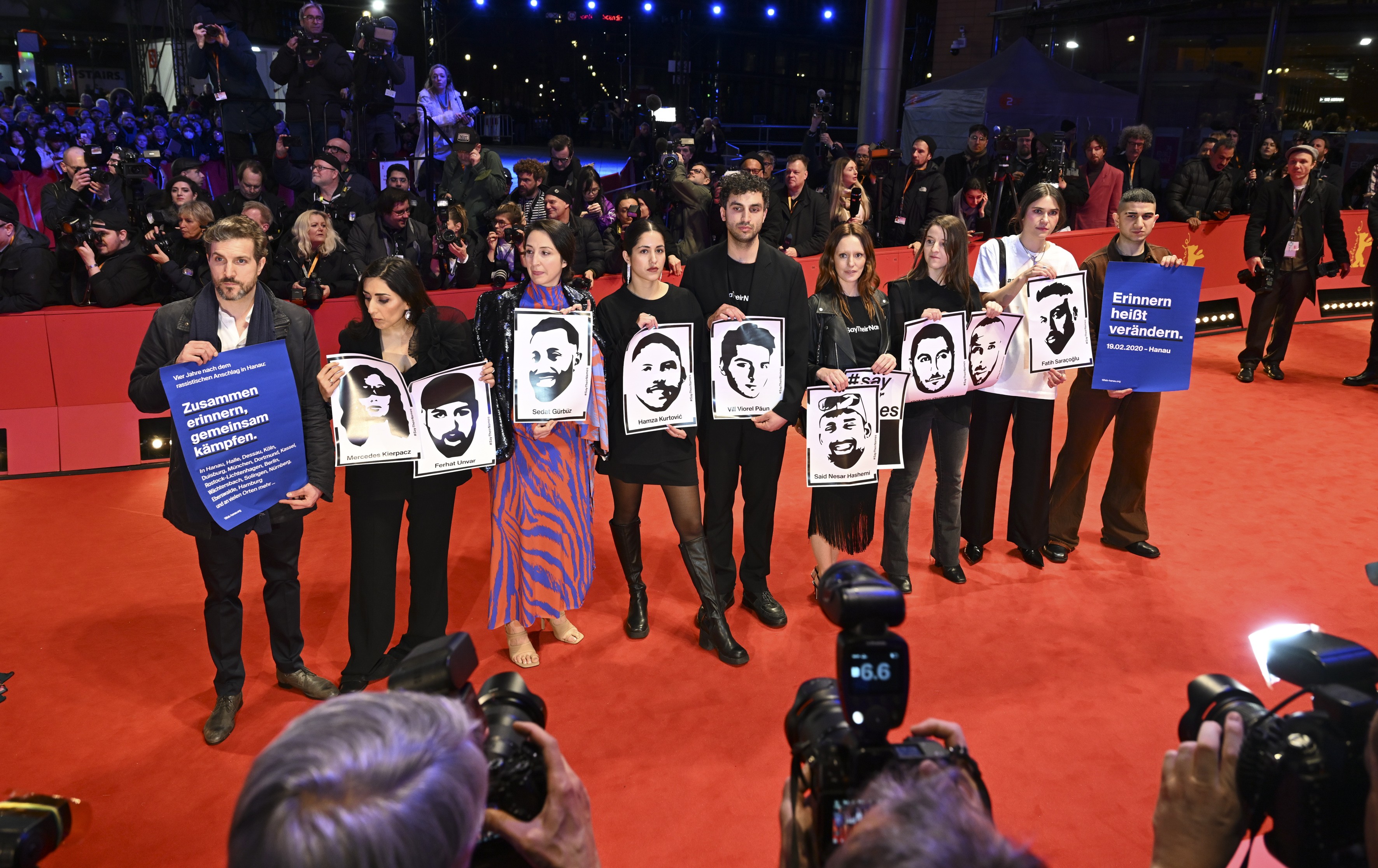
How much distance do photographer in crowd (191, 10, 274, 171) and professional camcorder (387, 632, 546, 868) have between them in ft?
29.6

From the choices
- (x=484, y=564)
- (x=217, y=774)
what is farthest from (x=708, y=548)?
(x=217, y=774)

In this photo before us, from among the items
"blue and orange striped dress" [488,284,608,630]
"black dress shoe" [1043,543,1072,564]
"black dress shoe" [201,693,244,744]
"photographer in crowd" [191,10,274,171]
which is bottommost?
"black dress shoe" [201,693,244,744]

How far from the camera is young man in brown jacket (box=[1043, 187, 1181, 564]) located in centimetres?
503

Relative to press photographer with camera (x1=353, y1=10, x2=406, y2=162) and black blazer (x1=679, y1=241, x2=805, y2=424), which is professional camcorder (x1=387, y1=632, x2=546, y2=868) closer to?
black blazer (x1=679, y1=241, x2=805, y2=424)

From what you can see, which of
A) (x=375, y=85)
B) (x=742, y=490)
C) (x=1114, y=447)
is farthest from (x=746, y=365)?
(x=375, y=85)

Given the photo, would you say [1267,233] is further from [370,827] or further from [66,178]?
[66,178]

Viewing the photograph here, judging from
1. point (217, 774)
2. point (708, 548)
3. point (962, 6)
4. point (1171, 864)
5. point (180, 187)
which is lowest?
point (217, 774)

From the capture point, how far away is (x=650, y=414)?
13.8ft

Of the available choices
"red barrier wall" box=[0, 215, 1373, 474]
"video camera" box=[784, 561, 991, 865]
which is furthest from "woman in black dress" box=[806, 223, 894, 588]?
"video camera" box=[784, 561, 991, 865]

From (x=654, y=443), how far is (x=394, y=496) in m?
1.17

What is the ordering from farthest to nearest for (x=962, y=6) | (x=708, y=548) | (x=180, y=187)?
(x=962, y=6) < (x=180, y=187) < (x=708, y=548)

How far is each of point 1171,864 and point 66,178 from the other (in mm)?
8439

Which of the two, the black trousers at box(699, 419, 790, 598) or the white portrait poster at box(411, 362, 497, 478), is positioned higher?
the white portrait poster at box(411, 362, 497, 478)

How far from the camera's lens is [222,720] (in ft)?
11.8
